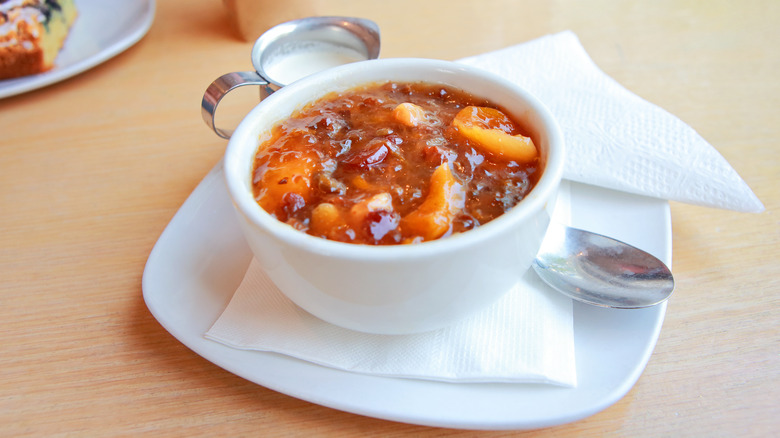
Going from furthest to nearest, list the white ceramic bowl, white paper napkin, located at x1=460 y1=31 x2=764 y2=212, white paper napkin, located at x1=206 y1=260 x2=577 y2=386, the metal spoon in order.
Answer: white paper napkin, located at x1=460 y1=31 x2=764 y2=212 → the metal spoon → white paper napkin, located at x1=206 y1=260 x2=577 y2=386 → the white ceramic bowl

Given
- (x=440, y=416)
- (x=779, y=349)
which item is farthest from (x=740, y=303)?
(x=440, y=416)

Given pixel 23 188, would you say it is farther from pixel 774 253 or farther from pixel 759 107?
pixel 759 107

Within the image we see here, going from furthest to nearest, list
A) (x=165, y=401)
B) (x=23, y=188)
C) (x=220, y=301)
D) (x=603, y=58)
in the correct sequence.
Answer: (x=603, y=58) < (x=23, y=188) < (x=220, y=301) < (x=165, y=401)

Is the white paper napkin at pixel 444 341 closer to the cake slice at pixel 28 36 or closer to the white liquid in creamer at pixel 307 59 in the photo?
the white liquid in creamer at pixel 307 59

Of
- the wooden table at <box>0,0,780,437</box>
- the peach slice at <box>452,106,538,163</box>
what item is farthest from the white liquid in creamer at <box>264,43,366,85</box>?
the peach slice at <box>452,106,538,163</box>

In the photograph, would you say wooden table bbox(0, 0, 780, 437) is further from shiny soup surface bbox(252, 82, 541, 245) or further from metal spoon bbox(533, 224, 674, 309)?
shiny soup surface bbox(252, 82, 541, 245)

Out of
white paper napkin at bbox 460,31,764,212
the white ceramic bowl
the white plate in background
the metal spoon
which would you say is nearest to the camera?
the white ceramic bowl

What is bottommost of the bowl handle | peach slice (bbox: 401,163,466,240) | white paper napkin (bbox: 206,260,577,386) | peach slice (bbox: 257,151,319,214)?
white paper napkin (bbox: 206,260,577,386)

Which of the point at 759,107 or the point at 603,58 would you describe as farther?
the point at 603,58
